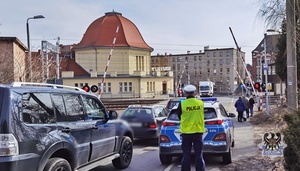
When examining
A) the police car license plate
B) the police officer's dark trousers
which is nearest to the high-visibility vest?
the police officer's dark trousers

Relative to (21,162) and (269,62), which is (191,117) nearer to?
(21,162)

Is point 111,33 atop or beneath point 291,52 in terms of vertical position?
atop

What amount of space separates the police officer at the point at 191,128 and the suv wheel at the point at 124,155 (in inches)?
85.4

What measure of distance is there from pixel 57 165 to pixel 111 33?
208 feet

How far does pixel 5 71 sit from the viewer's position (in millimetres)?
18469

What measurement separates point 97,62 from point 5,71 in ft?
155

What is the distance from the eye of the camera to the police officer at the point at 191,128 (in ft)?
22.4

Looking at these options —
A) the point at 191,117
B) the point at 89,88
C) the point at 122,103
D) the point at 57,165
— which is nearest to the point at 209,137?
the point at 191,117

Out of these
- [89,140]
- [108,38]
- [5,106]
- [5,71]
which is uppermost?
[108,38]

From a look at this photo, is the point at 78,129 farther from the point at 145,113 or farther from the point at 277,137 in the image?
the point at 145,113

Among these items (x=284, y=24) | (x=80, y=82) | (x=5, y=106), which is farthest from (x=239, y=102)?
(x=80, y=82)

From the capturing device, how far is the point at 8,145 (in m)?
4.75

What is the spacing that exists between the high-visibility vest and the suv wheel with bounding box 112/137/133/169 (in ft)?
7.58

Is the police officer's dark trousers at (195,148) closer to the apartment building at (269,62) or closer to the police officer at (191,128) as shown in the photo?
the police officer at (191,128)
